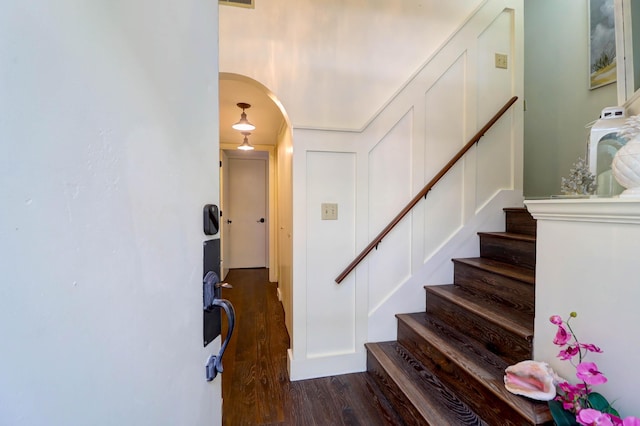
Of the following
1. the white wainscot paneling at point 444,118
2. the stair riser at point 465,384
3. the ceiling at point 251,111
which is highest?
the ceiling at point 251,111

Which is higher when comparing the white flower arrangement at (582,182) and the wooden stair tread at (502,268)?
the white flower arrangement at (582,182)

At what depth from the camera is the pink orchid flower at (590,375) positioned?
2.74 ft

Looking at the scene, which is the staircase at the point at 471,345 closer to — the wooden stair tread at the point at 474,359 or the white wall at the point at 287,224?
the wooden stair tread at the point at 474,359

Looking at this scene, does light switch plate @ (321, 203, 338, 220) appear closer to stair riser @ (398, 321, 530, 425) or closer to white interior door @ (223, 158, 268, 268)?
stair riser @ (398, 321, 530, 425)

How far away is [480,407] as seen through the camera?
1.26 metres

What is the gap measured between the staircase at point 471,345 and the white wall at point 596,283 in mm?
247

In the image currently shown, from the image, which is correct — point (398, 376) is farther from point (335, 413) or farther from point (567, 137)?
point (567, 137)

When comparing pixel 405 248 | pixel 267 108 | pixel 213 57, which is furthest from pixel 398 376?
pixel 267 108

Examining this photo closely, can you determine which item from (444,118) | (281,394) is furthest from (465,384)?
(444,118)

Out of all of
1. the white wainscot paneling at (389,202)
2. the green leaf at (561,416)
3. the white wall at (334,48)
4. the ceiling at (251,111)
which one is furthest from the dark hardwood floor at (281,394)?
the ceiling at (251,111)

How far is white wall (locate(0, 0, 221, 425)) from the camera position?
9.8 inches

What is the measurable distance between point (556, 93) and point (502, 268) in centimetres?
208

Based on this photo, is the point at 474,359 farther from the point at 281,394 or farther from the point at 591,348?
the point at 281,394

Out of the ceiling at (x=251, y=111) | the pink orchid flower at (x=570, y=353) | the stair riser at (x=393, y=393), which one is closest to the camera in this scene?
the pink orchid flower at (x=570, y=353)
